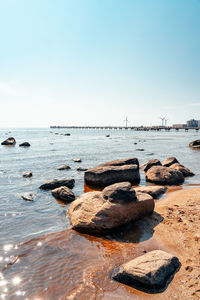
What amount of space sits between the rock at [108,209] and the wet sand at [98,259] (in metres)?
0.27

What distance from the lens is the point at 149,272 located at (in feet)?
12.4

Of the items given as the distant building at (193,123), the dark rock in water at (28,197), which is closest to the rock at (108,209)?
the dark rock in water at (28,197)

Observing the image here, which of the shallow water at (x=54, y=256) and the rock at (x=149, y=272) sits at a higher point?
the rock at (x=149, y=272)

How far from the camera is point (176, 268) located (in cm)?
418

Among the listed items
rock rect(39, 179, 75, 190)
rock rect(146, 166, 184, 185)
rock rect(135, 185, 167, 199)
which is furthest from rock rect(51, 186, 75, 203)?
rock rect(146, 166, 184, 185)

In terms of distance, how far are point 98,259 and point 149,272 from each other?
A: 57.3 inches

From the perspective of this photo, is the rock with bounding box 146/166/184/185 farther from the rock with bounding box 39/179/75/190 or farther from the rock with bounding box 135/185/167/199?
the rock with bounding box 39/179/75/190

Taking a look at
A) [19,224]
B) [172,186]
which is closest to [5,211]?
[19,224]

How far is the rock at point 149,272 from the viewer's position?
371cm

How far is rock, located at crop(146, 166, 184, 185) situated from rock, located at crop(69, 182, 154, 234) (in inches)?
202

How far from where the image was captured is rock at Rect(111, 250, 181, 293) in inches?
146

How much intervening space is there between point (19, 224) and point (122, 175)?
6.53m

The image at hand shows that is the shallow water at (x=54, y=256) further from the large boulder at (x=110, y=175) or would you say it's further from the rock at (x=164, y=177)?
the rock at (x=164, y=177)

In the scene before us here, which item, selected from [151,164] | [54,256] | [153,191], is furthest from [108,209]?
[151,164]
